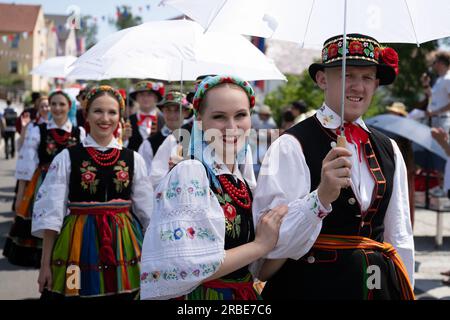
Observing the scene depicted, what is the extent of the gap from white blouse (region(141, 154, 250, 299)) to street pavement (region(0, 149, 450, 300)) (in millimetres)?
3843

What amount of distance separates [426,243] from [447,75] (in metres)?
2.16

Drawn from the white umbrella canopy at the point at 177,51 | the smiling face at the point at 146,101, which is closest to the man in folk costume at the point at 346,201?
the white umbrella canopy at the point at 177,51

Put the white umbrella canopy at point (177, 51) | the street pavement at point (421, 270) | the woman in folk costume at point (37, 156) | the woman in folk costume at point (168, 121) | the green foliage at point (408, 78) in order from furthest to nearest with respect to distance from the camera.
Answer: the green foliage at point (408, 78) → the woman in folk costume at point (37, 156) → the woman in folk costume at point (168, 121) → the street pavement at point (421, 270) → the white umbrella canopy at point (177, 51)

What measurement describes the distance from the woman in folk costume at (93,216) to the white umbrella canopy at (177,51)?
0.33m

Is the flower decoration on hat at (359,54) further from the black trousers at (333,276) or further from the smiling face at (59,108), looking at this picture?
the smiling face at (59,108)

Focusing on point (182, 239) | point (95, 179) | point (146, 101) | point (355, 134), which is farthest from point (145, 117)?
point (182, 239)

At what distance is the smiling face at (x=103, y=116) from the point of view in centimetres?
440

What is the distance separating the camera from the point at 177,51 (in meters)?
4.48

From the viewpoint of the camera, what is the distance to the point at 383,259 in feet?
9.24

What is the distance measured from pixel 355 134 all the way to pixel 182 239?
3.18 ft

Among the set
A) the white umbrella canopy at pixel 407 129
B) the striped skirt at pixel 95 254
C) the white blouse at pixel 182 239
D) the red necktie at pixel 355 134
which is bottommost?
the striped skirt at pixel 95 254

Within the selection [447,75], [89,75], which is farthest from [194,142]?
[447,75]

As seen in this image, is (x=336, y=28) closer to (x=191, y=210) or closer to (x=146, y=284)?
(x=191, y=210)

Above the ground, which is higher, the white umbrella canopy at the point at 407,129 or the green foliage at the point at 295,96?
the green foliage at the point at 295,96
